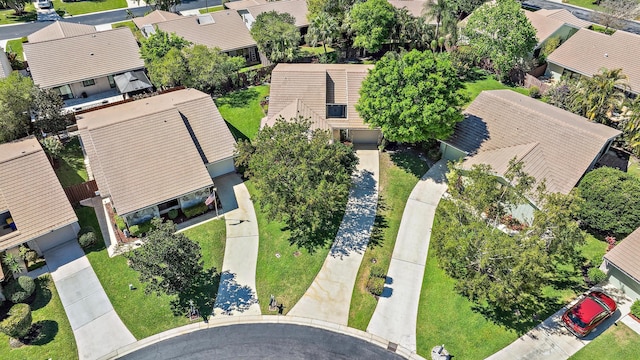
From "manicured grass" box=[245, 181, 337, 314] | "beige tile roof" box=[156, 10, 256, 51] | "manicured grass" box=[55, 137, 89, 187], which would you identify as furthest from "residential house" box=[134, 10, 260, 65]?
"manicured grass" box=[245, 181, 337, 314]

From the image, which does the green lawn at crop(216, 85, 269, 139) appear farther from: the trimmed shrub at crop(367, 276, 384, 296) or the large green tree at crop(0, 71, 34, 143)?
the trimmed shrub at crop(367, 276, 384, 296)

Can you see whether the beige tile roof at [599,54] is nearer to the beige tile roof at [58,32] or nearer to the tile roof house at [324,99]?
the tile roof house at [324,99]

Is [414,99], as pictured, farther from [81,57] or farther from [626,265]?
[81,57]

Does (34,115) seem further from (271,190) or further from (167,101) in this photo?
(271,190)

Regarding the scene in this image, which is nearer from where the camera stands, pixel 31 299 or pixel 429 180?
pixel 31 299

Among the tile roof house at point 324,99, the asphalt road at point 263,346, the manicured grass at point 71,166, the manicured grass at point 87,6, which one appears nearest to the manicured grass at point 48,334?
the asphalt road at point 263,346

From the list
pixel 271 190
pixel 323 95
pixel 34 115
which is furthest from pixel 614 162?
pixel 34 115
